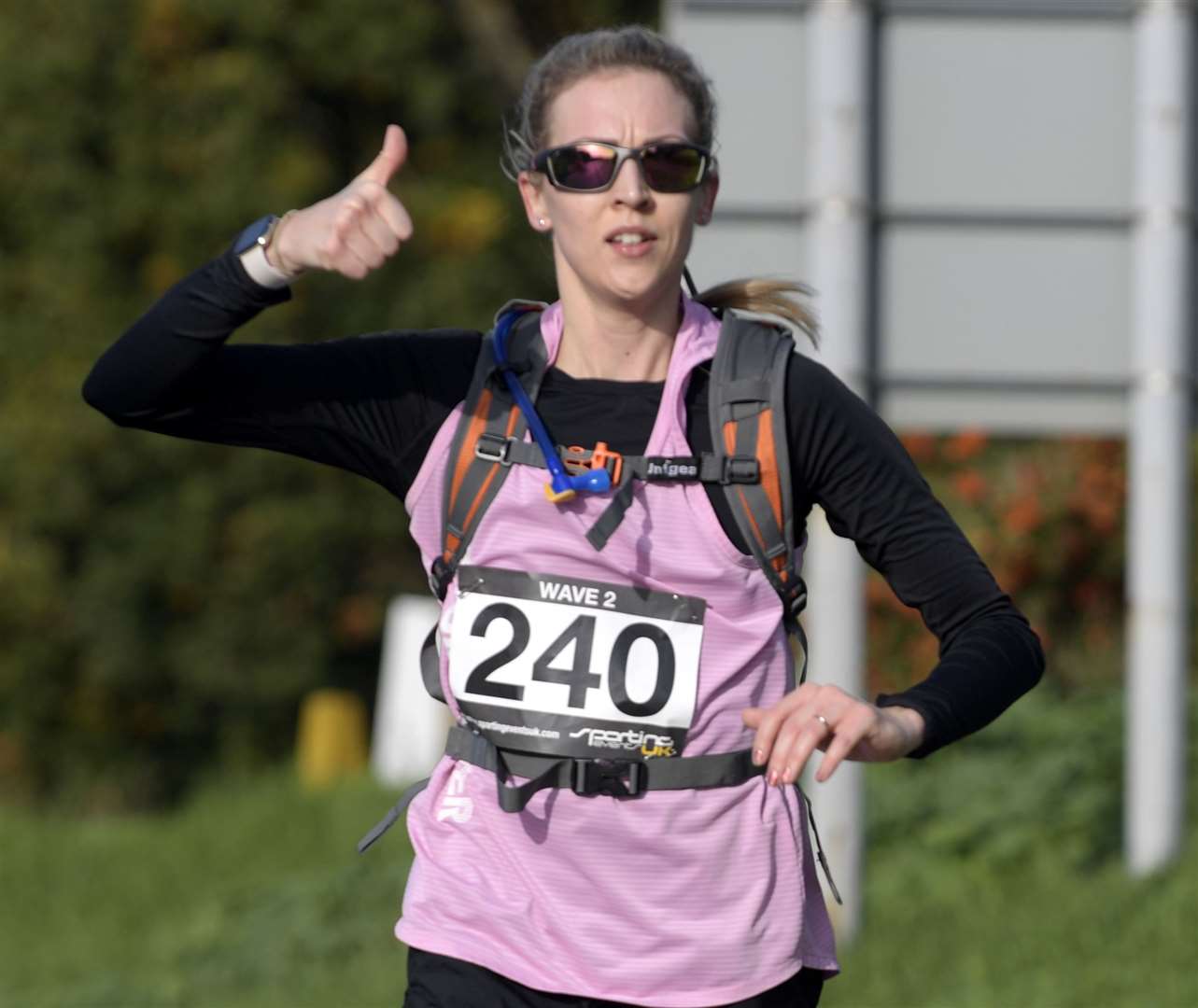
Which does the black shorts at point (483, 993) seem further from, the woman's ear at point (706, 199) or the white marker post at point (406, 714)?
the white marker post at point (406, 714)

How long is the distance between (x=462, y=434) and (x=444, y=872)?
1.90 feet

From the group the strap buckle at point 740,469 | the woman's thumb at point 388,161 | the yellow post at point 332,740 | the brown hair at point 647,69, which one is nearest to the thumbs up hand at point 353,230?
the woman's thumb at point 388,161

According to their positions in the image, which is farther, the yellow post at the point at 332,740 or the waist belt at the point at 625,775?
the yellow post at the point at 332,740

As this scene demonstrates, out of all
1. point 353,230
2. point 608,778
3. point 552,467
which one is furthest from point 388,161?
point 608,778

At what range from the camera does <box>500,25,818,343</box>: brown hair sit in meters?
3.20

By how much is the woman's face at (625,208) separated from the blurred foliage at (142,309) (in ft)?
38.7

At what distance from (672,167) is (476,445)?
0.45 meters

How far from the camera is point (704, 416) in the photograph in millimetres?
3105

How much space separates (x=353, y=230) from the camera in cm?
279

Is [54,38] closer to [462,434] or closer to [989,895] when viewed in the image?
[989,895]

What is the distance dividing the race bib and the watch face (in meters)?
0.51

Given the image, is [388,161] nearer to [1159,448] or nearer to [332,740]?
[1159,448]

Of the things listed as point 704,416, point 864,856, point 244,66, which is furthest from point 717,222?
point 244,66

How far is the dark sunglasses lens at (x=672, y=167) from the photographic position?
3.10 meters
